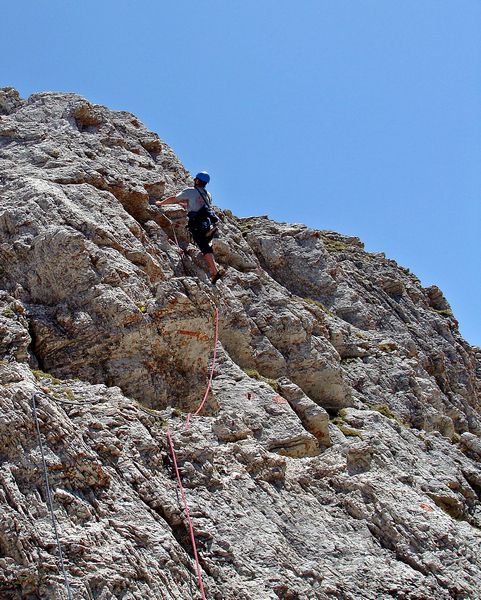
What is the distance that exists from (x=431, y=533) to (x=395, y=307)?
2193 centimetres

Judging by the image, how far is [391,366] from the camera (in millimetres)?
25484

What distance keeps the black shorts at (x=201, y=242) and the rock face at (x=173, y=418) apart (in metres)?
0.88

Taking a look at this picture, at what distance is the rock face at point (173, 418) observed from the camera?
9.57 meters

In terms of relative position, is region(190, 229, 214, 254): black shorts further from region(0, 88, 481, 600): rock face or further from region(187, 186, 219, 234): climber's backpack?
region(0, 88, 481, 600): rock face

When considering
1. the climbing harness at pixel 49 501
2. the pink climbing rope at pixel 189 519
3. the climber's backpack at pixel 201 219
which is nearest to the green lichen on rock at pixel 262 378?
the climber's backpack at pixel 201 219

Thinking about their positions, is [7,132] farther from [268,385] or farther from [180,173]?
[268,385]

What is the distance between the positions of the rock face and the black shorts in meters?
0.88

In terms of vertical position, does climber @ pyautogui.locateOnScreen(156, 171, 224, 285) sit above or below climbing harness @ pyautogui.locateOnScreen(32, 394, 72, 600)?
above

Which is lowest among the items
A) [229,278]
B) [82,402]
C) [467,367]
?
[82,402]

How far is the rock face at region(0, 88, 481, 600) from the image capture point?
31.4 ft

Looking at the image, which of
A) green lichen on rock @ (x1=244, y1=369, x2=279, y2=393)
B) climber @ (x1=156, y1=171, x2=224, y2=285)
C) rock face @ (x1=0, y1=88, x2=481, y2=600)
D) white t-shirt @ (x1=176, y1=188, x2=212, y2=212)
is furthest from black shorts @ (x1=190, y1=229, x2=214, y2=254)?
green lichen on rock @ (x1=244, y1=369, x2=279, y2=393)

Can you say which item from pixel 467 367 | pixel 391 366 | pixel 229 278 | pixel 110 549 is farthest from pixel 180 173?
pixel 467 367

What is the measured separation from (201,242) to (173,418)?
7020mm

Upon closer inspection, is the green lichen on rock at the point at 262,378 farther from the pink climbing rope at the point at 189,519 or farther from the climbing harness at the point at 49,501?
the climbing harness at the point at 49,501
